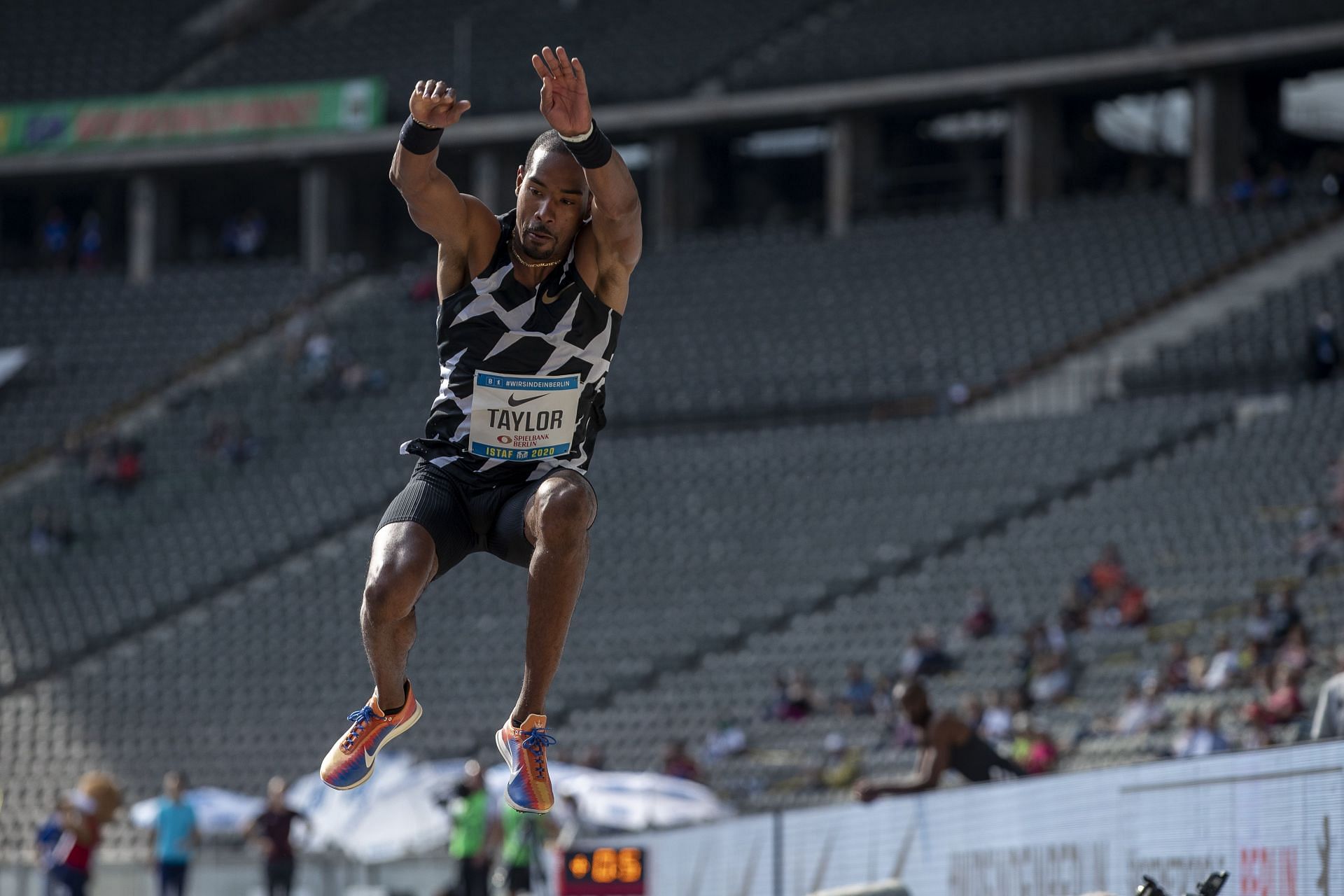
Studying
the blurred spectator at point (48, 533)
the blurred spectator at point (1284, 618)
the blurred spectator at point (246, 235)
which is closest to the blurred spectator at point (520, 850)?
the blurred spectator at point (1284, 618)

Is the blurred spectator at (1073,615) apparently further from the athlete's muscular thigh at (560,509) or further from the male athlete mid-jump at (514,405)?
the athlete's muscular thigh at (560,509)

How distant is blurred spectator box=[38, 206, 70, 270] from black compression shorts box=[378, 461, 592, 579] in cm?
3448

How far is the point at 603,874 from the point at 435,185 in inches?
259

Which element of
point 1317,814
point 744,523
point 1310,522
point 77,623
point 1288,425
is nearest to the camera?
point 1317,814

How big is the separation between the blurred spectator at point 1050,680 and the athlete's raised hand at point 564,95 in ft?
45.7

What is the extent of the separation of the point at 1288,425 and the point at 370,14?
896 inches

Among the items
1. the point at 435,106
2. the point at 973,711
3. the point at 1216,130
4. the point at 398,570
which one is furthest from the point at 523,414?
the point at 1216,130

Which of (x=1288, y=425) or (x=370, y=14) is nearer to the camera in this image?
(x=1288, y=425)

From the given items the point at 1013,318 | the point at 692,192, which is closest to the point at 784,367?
the point at 1013,318

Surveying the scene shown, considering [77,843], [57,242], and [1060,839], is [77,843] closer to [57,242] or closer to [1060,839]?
[1060,839]

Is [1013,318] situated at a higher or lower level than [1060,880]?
higher

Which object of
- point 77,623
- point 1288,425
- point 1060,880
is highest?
point 1288,425

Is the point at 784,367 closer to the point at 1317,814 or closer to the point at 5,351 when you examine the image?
the point at 5,351

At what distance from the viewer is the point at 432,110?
6.33 meters
